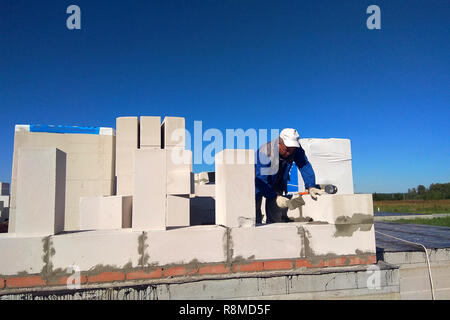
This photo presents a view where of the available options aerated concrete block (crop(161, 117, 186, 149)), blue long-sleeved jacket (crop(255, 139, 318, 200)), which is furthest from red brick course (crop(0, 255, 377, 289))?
aerated concrete block (crop(161, 117, 186, 149))

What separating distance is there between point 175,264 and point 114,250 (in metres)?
0.59

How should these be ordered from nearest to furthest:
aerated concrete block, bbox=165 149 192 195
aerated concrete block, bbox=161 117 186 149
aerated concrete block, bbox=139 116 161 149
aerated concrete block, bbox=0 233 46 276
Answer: aerated concrete block, bbox=0 233 46 276, aerated concrete block, bbox=165 149 192 195, aerated concrete block, bbox=161 117 186 149, aerated concrete block, bbox=139 116 161 149

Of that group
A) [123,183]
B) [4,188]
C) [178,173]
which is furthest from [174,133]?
[4,188]

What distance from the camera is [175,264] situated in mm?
2693

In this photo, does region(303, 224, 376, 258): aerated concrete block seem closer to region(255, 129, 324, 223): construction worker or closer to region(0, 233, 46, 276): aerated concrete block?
region(255, 129, 324, 223): construction worker

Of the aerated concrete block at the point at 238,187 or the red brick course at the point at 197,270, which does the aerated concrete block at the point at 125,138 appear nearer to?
the aerated concrete block at the point at 238,187

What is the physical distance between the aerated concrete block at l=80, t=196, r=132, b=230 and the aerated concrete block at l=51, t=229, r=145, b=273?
115 cm

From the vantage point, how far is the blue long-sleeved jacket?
12.9 ft

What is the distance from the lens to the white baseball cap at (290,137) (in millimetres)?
3826

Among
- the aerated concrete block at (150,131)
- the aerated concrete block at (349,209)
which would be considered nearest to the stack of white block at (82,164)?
the aerated concrete block at (150,131)

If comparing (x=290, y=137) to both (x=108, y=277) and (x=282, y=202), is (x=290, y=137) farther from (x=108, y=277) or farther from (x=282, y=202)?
(x=108, y=277)

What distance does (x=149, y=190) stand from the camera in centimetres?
274

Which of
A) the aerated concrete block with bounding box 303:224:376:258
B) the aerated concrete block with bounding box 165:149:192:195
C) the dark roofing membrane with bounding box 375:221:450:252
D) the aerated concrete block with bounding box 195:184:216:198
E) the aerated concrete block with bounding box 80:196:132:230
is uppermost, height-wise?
the aerated concrete block with bounding box 165:149:192:195
